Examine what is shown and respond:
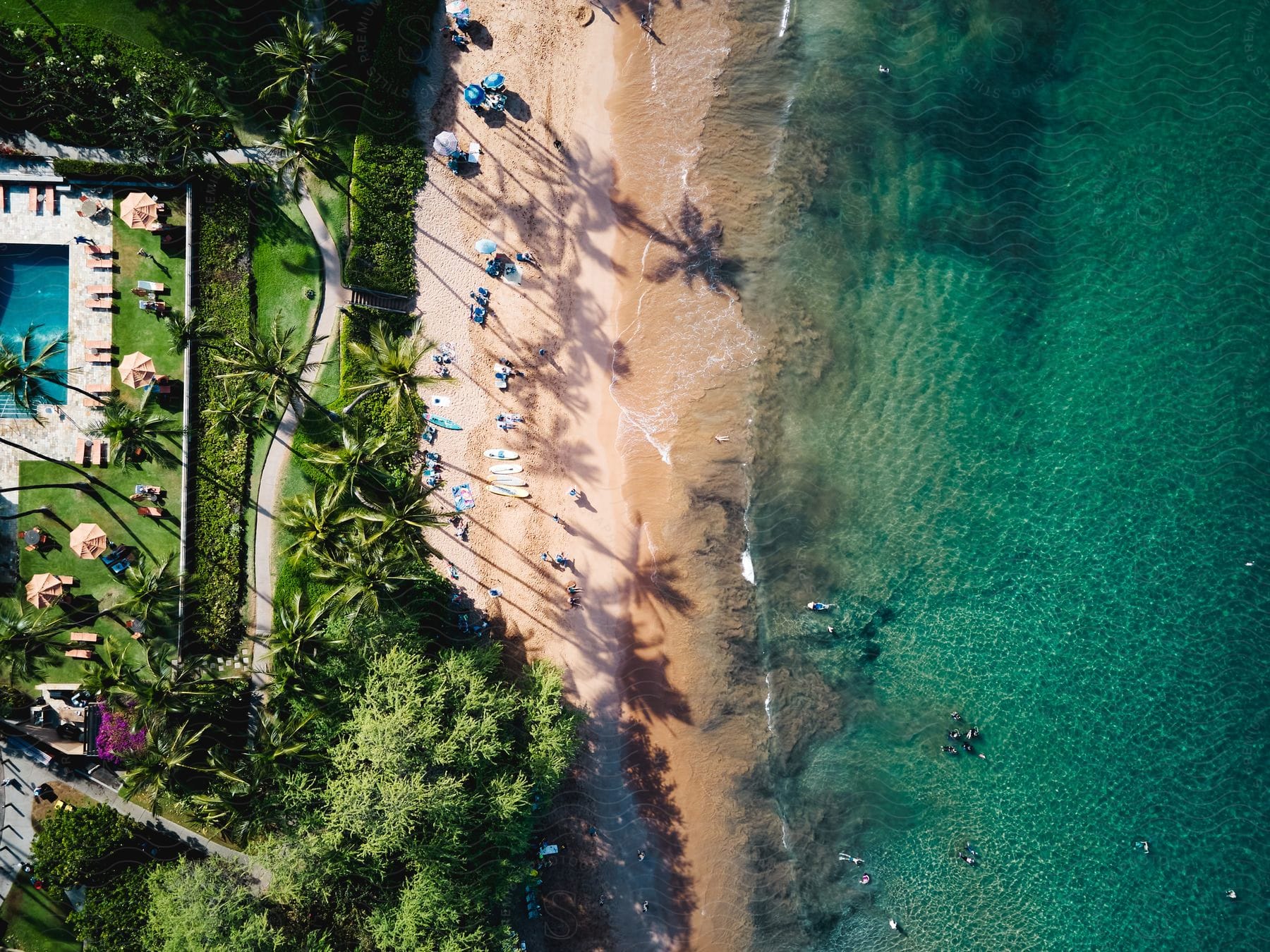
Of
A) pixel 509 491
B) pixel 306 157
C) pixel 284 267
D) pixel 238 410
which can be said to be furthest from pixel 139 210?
pixel 509 491

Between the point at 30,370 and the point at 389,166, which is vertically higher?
the point at 389,166

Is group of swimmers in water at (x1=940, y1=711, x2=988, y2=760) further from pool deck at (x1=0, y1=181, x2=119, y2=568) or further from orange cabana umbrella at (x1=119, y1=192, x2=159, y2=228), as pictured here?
orange cabana umbrella at (x1=119, y1=192, x2=159, y2=228)

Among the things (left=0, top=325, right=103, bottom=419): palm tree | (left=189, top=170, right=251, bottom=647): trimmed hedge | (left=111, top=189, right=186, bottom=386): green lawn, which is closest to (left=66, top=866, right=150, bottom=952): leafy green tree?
(left=189, top=170, right=251, bottom=647): trimmed hedge

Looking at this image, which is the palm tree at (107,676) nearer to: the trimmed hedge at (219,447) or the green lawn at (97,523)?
the green lawn at (97,523)

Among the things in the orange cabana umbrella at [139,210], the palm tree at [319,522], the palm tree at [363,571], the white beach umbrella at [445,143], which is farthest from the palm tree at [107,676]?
the white beach umbrella at [445,143]

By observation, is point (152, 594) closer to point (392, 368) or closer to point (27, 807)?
point (27, 807)

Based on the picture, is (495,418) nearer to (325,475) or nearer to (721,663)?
(325,475)

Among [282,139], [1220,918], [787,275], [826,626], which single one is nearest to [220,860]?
[826,626]
